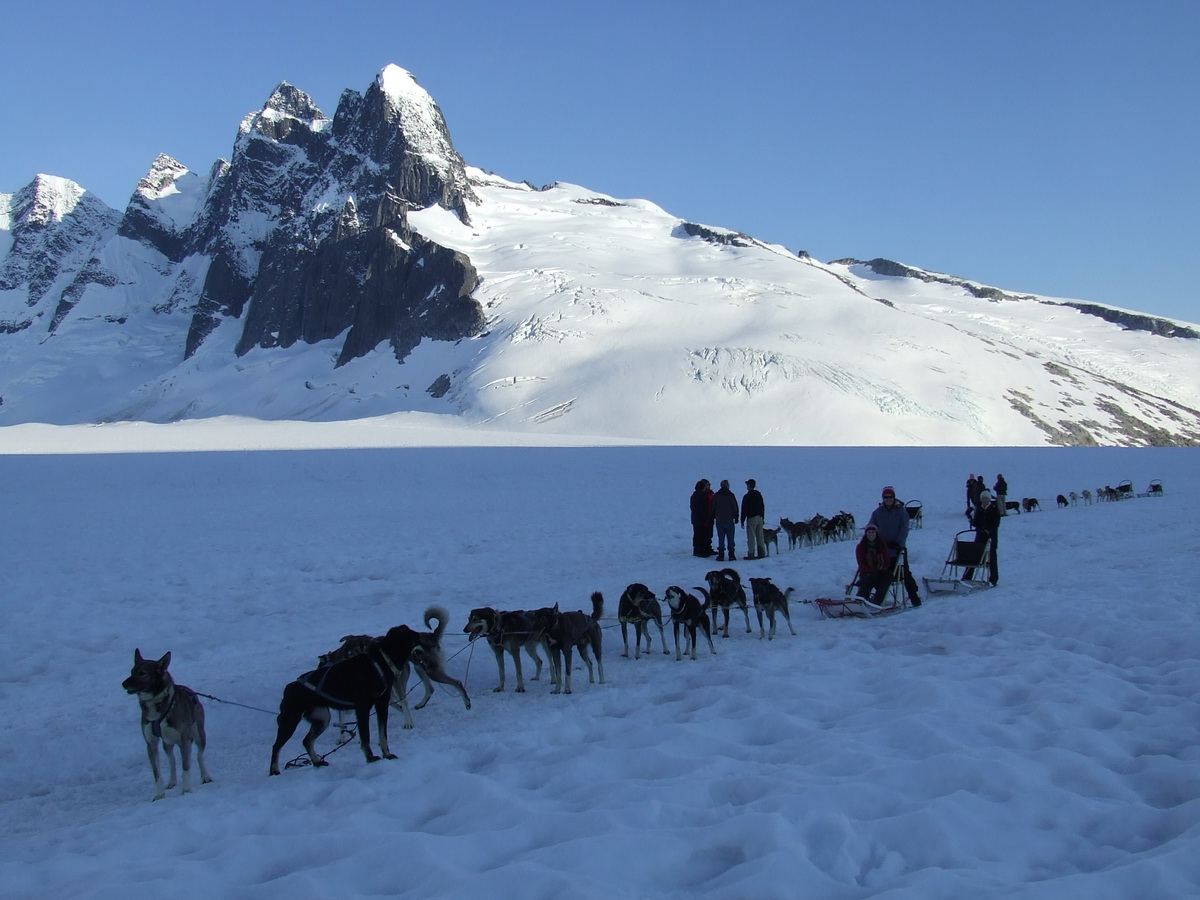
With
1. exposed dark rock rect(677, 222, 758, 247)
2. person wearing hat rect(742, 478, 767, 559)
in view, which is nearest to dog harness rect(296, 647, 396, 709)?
person wearing hat rect(742, 478, 767, 559)

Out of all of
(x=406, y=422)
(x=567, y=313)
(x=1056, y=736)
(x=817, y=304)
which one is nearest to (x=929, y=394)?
(x=817, y=304)

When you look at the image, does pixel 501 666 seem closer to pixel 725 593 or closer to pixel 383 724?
pixel 383 724

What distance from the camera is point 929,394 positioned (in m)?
73.9

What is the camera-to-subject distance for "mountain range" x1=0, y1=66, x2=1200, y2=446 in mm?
72938

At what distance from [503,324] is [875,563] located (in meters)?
80.2

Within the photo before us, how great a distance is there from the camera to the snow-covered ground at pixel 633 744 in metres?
4.39

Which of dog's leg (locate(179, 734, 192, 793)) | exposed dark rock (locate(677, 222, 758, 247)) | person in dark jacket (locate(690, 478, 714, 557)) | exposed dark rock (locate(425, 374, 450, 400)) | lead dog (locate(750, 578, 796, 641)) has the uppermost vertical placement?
exposed dark rock (locate(677, 222, 758, 247))

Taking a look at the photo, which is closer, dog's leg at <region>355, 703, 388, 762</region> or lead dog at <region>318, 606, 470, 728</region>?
dog's leg at <region>355, 703, 388, 762</region>

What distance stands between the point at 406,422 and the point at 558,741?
72.0 m

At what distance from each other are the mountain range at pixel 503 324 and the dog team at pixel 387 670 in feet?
175

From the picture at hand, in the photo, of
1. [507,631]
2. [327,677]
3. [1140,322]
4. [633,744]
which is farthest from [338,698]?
[1140,322]

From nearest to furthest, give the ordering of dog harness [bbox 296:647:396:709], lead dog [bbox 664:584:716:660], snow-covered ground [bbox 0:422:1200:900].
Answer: snow-covered ground [bbox 0:422:1200:900]
dog harness [bbox 296:647:396:709]
lead dog [bbox 664:584:716:660]

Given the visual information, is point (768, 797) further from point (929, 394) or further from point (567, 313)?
point (567, 313)

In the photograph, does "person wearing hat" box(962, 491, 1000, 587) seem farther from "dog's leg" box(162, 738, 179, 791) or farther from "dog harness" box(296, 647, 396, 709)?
"dog's leg" box(162, 738, 179, 791)
